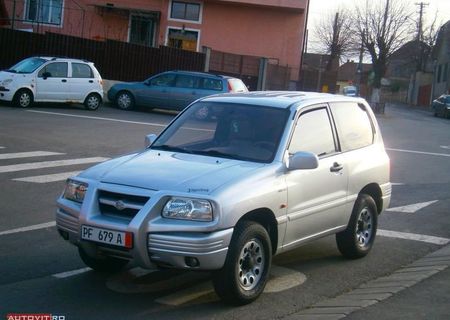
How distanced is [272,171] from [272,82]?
95.7ft

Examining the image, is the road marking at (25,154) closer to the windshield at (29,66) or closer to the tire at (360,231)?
the tire at (360,231)

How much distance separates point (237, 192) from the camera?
5.57 m

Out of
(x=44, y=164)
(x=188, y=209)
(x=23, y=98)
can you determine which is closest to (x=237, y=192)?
(x=188, y=209)

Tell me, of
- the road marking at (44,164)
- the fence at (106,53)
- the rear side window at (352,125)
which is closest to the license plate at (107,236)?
the rear side window at (352,125)

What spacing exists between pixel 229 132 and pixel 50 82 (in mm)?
16187

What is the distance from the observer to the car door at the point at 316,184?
6.32 meters

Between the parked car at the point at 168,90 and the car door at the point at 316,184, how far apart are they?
59.6 feet

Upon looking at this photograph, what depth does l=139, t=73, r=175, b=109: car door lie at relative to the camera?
25.3m

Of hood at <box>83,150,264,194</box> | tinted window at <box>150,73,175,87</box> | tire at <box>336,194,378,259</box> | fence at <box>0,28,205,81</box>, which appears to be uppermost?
fence at <box>0,28,205,81</box>

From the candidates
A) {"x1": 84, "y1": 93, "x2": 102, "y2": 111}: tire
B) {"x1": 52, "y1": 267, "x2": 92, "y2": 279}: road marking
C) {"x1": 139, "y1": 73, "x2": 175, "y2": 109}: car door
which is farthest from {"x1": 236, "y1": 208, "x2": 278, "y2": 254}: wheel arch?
{"x1": 139, "y1": 73, "x2": 175, "y2": 109}: car door

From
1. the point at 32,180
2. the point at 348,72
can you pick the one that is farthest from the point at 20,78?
the point at 348,72

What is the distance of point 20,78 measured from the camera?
21.1m

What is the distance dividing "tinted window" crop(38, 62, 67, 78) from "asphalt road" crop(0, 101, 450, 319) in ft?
23.4

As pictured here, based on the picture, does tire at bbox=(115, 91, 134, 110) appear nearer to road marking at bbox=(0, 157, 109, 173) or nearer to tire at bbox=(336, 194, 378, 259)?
road marking at bbox=(0, 157, 109, 173)
